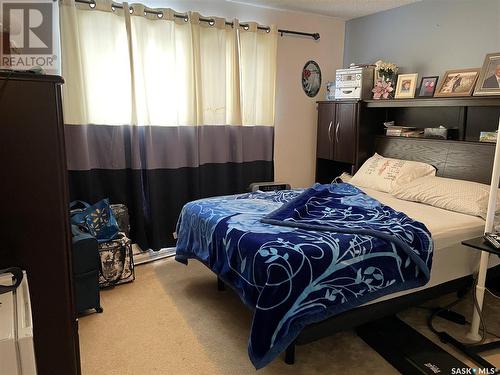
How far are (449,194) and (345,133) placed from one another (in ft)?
4.48

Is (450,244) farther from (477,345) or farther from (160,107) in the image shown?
(160,107)

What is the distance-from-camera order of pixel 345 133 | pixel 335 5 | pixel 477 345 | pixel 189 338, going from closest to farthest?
pixel 477 345, pixel 189 338, pixel 335 5, pixel 345 133

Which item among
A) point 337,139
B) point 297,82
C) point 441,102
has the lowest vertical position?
point 337,139

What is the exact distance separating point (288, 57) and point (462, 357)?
10.5 feet

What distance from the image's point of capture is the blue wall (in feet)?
10.1

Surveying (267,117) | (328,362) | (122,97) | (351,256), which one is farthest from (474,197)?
(122,97)

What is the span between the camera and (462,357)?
6.84ft

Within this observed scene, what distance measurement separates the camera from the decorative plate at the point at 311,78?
4.19 m

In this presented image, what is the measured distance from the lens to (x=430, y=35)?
11.4 feet

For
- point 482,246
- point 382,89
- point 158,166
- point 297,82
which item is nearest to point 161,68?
point 158,166

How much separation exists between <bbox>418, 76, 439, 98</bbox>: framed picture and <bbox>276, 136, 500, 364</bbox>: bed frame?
41cm

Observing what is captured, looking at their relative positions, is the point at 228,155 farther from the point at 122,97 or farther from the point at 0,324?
the point at 0,324

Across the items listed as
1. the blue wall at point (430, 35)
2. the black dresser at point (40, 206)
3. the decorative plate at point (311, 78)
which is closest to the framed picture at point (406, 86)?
the blue wall at point (430, 35)

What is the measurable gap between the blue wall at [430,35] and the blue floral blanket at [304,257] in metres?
1.73
